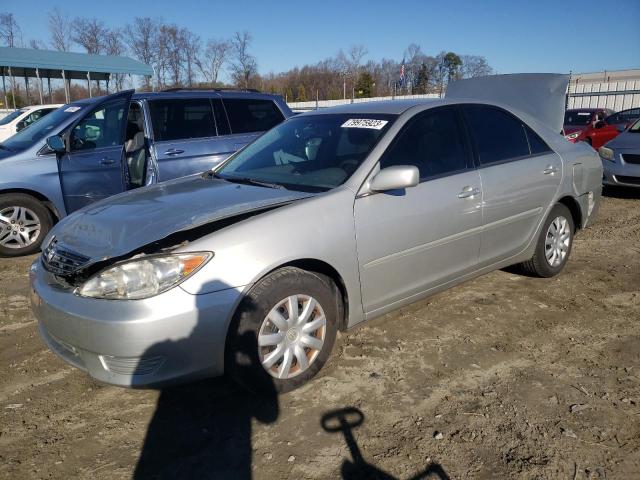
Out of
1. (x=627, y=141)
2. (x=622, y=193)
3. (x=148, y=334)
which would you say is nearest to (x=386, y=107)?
(x=148, y=334)

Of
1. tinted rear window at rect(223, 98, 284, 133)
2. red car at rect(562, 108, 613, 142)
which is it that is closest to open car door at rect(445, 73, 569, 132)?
tinted rear window at rect(223, 98, 284, 133)

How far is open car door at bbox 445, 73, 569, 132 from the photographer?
19.1 ft

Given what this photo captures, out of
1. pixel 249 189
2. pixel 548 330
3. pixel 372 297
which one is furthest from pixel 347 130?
pixel 548 330

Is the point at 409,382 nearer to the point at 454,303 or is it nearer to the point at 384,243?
the point at 384,243

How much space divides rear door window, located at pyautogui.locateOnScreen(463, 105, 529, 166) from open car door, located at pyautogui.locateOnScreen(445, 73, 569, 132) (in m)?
1.71

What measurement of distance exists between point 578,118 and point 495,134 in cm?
1298

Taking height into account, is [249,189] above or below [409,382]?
above

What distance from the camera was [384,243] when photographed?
3.09 metres

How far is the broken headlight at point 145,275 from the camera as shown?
2.38 m

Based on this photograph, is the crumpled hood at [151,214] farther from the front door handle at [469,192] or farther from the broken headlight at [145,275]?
the front door handle at [469,192]

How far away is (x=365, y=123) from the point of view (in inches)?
138

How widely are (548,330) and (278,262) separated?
2.23 m

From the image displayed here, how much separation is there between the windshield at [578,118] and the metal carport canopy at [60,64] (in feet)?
78.1

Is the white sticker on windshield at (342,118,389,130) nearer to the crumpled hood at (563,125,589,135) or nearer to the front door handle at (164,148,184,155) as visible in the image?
the front door handle at (164,148,184,155)
